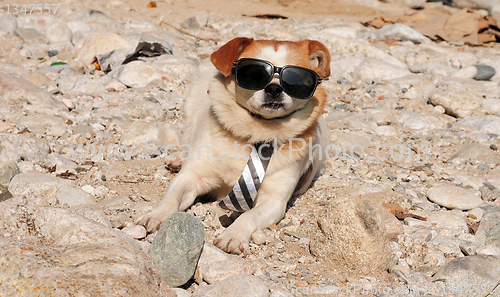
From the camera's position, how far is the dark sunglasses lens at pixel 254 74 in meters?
3.48

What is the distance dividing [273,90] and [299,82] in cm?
24

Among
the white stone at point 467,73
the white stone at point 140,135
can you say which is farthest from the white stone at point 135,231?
the white stone at point 467,73

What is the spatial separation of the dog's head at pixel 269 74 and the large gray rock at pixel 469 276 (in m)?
1.72

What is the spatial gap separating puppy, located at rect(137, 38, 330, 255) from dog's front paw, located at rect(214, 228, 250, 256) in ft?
0.54

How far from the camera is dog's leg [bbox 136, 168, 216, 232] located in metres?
3.06

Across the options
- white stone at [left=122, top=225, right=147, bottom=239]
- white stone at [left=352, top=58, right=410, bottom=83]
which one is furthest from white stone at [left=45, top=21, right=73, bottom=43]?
white stone at [left=122, top=225, right=147, bottom=239]

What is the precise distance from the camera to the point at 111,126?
515 centimetres

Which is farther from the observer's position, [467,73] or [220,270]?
[467,73]

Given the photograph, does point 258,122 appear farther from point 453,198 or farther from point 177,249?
point 453,198

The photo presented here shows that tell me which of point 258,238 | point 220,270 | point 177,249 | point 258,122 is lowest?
point 258,238

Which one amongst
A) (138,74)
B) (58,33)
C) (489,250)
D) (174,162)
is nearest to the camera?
(489,250)

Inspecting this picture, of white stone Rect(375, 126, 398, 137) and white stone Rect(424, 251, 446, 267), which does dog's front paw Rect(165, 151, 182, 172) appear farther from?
white stone Rect(375, 126, 398, 137)

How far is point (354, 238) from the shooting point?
9.64 ft

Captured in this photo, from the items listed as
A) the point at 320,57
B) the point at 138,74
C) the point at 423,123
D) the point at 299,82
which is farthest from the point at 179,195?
the point at 423,123
